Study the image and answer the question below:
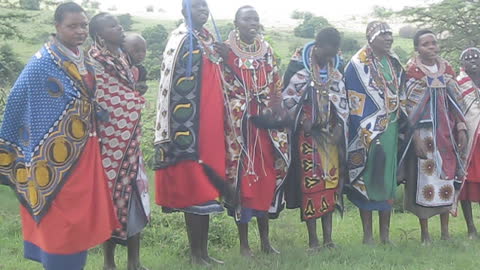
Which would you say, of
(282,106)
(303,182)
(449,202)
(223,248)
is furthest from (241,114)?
(449,202)

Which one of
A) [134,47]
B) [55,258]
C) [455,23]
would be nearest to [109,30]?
[134,47]

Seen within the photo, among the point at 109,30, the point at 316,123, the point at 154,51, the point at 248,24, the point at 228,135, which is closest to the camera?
the point at 109,30

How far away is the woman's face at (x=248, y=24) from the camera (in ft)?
18.5

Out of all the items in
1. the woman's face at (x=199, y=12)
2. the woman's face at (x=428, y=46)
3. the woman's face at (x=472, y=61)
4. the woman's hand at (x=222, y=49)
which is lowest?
the woman's face at (x=472, y=61)

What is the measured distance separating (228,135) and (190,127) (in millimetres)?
441

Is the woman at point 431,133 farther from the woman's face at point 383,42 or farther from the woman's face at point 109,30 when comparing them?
the woman's face at point 109,30

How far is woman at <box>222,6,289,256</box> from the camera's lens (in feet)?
18.3

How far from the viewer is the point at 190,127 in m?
5.22

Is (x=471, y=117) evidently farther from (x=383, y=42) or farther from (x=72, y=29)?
(x=72, y=29)

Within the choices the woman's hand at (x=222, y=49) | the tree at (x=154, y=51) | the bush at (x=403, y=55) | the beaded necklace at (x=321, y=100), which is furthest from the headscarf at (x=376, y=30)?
the bush at (x=403, y=55)

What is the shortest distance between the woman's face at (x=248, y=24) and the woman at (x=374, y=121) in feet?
3.77

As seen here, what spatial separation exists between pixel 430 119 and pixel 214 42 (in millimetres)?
2409

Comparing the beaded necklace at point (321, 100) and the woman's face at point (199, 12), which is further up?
the woman's face at point (199, 12)

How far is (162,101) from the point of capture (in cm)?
523
